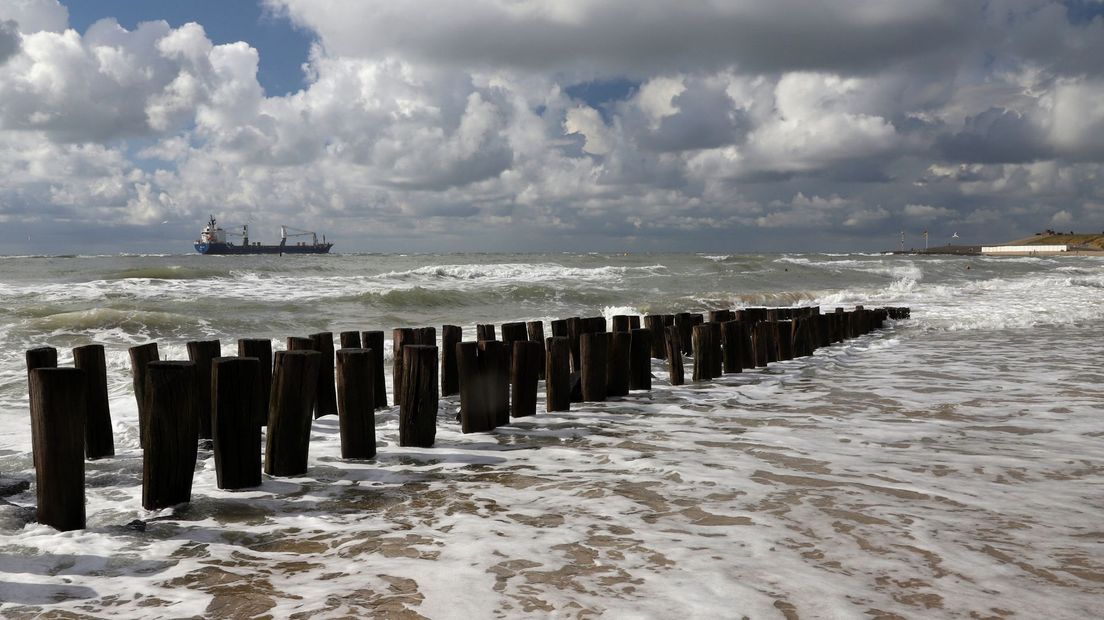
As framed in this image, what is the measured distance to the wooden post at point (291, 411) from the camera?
4.55 meters

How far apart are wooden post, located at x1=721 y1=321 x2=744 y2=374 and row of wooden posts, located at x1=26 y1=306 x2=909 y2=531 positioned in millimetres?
15

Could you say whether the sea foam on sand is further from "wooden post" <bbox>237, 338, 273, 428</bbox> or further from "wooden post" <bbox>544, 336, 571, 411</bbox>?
"wooden post" <bbox>237, 338, 273, 428</bbox>

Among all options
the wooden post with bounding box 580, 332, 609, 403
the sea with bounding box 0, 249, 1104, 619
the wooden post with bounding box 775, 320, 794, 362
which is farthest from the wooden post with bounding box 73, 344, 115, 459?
the wooden post with bounding box 775, 320, 794, 362

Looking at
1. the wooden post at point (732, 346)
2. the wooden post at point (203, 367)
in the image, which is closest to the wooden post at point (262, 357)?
the wooden post at point (203, 367)

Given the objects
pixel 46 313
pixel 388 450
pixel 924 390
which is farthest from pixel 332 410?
pixel 46 313

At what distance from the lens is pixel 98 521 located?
3.86 metres

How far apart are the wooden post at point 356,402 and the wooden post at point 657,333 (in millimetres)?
4548

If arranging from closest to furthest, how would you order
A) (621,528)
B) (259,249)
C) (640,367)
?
(621,528)
(640,367)
(259,249)

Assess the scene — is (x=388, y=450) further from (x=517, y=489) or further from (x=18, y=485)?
(x=18, y=485)

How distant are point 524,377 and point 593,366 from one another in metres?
0.98

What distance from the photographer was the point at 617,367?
7.48m

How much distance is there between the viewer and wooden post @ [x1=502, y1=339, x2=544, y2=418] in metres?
6.37

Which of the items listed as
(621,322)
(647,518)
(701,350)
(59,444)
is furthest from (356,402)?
(701,350)

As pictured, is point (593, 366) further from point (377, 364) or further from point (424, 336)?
point (377, 364)
